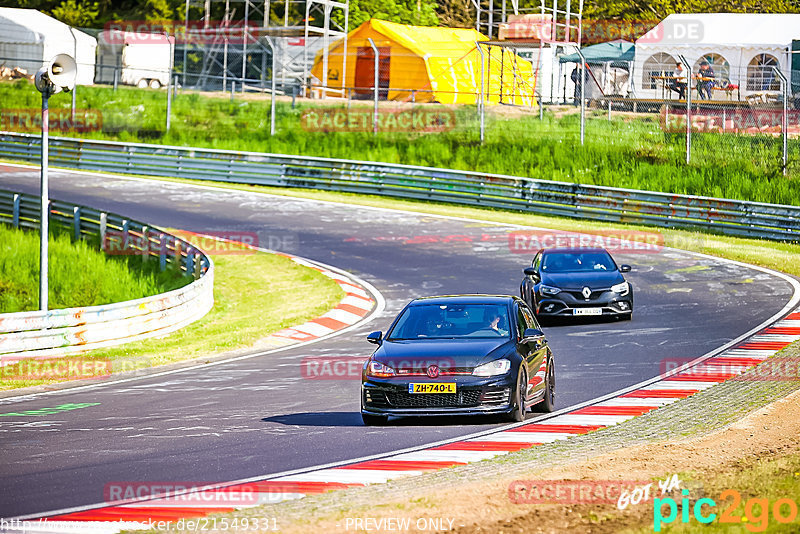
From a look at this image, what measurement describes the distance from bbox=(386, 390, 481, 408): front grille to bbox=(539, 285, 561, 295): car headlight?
798cm

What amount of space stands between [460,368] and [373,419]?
110 centimetres

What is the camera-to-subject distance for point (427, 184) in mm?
36281

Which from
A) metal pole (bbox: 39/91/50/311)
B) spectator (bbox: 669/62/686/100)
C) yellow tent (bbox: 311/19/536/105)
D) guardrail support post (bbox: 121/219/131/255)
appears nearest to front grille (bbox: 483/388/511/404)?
metal pole (bbox: 39/91/50/311)

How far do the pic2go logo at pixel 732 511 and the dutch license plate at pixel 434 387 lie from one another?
3.65 metres

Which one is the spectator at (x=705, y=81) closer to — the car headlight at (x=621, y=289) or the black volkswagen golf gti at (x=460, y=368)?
the car headlight at (x=621, y=289)

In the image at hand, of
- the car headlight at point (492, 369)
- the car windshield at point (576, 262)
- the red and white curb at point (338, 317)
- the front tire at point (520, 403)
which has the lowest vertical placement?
the red and white curb at point (338, 317)

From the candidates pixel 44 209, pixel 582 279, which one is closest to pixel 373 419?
pixel 44 209

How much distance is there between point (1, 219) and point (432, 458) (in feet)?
80.5

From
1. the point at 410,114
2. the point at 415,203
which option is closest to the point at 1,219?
the point at 415,203

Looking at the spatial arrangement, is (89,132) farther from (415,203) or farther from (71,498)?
(71,498)

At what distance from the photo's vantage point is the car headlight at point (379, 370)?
11992 millimetres

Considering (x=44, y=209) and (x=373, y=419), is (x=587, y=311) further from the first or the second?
(x=44, y=209)

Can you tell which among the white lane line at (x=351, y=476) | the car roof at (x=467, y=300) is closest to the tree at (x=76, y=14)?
the car roof at (x=467, y=300)

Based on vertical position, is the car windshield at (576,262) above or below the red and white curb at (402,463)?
above
